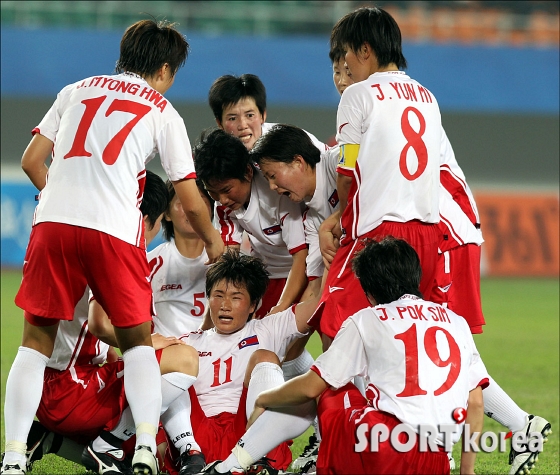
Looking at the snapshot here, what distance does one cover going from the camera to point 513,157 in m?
19.8

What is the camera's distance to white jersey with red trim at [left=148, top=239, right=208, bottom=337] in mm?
Answer: 5406

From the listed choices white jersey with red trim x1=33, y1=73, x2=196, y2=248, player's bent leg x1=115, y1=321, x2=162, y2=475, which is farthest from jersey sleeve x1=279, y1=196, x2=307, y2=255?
player's bent leg x1=115, y1=321, x2=162, y2=475

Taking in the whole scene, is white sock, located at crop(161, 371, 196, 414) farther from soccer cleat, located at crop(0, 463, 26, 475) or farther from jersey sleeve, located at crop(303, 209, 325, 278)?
jersey sleeve, located at crop(303, 209, 325, 278)

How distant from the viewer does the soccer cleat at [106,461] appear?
12.3ft

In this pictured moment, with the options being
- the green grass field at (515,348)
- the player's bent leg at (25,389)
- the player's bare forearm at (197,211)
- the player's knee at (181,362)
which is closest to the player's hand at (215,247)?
the player's bare forearm at (197,211)

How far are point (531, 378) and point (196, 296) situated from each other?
3.08 meters

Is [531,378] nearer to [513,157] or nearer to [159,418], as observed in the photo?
[159,418]

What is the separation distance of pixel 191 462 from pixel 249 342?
73 cm

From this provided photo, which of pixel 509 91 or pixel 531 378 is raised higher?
pixel 509 91

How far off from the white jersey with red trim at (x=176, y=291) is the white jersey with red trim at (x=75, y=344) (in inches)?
52.4

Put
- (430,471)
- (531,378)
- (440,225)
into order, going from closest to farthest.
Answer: (430,471)
(440,225)
(531,378)

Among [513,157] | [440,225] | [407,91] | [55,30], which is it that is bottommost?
[440,225]

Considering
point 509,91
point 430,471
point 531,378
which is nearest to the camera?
point 430,471

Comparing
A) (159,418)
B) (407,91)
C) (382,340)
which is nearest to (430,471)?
(382,340)
